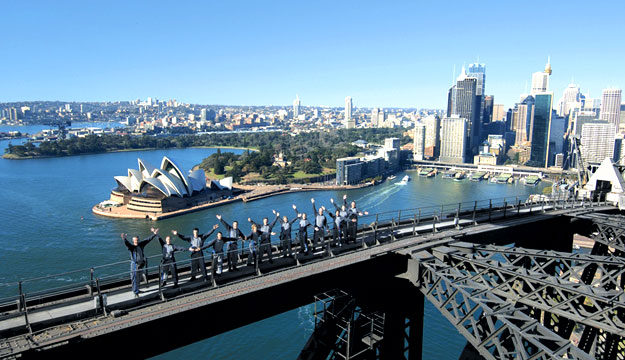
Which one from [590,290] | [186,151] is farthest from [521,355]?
[186,151]

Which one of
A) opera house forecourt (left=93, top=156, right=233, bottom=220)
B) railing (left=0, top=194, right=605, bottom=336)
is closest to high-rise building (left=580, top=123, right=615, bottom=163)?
opera house forecourt (left=93, top=156, right=233, bottom=220)

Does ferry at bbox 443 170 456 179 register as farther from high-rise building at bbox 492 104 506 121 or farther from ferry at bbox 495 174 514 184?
high-rise building at bbox 492 104 506 121

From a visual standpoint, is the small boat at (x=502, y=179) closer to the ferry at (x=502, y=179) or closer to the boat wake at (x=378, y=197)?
the ferry at (x=502, y=179)

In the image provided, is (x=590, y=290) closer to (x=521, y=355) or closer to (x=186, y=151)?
(x=521, y=355)

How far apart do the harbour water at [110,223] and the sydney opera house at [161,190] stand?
1.45 metres

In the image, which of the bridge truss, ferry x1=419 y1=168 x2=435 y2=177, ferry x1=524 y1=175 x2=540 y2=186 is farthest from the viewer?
ferry x1=419 y1=168 x2=435 y2=177

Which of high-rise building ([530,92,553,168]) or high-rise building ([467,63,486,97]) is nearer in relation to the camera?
high-rise building ([530,92,553,168])

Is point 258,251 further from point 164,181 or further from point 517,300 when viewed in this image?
point 164,181

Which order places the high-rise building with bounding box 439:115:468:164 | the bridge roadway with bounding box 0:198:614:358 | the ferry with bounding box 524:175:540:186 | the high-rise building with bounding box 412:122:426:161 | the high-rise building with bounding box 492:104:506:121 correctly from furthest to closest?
the high-rise building with bounding box 492:104:506:121
the high-rise building with bounding box 412:122:426:161
the high-rise building with bounding box 439:115:468:164
the ferry with bounding box 524:175:540:186
the bridge roadway with bounding box 0:198:614:358

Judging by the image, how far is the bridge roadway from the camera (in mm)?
3336

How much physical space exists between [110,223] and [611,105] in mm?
85274

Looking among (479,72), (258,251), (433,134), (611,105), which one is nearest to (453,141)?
(433,134)

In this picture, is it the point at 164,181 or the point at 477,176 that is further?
the point at 477,176

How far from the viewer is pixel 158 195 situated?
26250 millimetres
